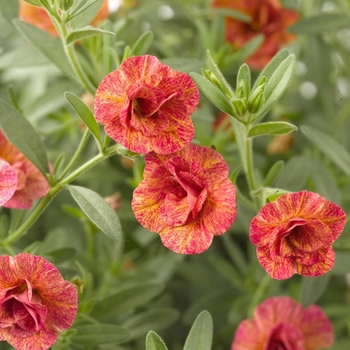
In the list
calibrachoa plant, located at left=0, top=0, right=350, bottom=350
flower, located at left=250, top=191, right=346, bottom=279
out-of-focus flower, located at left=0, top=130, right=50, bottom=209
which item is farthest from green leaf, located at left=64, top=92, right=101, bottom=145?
flower, located at left=250, top=191, right=346, bottom=279

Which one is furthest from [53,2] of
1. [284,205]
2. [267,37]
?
[267,37]

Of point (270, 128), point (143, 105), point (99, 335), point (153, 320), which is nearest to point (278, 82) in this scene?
point (270, 128)

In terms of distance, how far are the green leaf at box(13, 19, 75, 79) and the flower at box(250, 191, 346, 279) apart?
415mm

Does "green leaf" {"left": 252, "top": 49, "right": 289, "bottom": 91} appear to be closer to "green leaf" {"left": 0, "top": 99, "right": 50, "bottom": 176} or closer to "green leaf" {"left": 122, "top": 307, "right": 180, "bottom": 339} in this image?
"green leaf" {"left": 0, "top": 99, "right": 50, "bottom": 176}

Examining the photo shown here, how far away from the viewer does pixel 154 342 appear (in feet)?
2.19

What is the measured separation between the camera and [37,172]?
79cm

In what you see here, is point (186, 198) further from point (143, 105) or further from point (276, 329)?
point (276, 329)

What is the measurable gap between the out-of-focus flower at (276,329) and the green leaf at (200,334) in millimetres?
147

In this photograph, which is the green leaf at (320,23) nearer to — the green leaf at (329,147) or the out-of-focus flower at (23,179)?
the green leaf at (329,147)

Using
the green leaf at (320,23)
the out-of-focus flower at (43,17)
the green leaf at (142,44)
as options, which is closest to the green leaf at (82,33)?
the green leaf at (142,44)

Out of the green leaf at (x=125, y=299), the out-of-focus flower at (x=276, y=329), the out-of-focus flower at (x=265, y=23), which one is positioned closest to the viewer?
the out-of-focus flower at (x=276, y=329)

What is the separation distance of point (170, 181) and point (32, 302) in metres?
0.20

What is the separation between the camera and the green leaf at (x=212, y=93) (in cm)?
68

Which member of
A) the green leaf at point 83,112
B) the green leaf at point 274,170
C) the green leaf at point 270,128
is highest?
the green leaf at point 83,112
